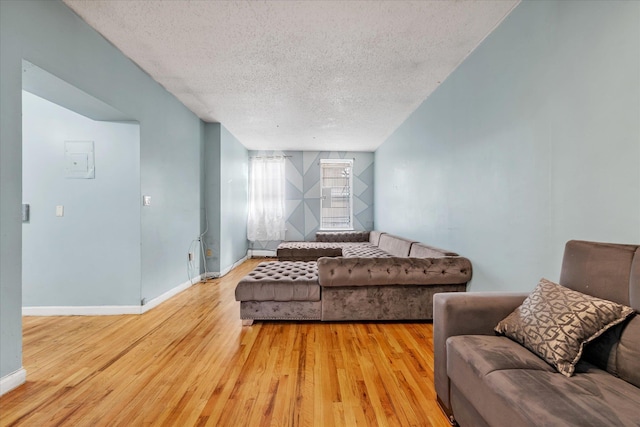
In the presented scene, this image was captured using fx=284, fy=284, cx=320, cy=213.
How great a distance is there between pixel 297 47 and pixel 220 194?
3001 mm

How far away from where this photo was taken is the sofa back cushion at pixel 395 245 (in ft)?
12.5

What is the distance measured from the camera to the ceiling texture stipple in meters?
2.12

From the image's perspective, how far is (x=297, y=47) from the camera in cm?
257

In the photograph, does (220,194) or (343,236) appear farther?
(343,236)

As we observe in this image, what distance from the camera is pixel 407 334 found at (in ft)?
8.45

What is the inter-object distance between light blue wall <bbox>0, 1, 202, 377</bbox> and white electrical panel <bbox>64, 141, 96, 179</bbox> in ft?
1.59

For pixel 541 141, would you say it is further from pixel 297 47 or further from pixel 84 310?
pixel 84 310

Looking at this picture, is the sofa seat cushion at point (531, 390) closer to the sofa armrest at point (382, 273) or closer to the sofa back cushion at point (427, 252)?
the sofa armrest at point (382, 273)

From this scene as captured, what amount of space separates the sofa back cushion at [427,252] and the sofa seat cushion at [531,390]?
1.59 m

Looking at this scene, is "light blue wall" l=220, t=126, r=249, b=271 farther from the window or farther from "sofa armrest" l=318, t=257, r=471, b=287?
"sofa armrest" l=318, t=257, r=471, b=287

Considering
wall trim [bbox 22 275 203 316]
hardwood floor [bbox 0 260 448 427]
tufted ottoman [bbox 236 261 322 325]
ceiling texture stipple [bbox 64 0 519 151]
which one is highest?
ceiling texture stipple [bbox 64 0 519 151]

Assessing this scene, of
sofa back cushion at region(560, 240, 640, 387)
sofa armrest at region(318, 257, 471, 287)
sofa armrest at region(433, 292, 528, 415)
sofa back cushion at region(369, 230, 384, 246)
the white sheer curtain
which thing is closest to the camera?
sofa back cushion at region(560, 240, 640, 387)

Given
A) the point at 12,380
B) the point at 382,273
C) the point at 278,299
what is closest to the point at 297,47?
the point at 382,273

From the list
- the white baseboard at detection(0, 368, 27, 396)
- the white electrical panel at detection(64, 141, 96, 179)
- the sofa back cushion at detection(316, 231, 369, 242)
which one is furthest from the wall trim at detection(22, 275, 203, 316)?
the sofa back cushion at detection(316, 231, 369, 242)
